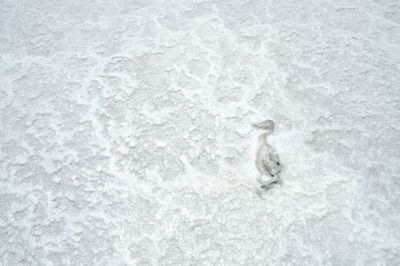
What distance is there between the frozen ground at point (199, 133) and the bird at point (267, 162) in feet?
0.07

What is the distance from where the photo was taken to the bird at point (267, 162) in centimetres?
88

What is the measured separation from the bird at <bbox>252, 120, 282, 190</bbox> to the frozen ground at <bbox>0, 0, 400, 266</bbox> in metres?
0.02

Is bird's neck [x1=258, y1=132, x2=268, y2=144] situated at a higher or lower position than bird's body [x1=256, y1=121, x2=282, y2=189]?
higher

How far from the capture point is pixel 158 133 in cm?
97

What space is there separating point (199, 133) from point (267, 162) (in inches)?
7.4

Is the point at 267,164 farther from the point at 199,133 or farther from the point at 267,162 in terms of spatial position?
the point at 199,133

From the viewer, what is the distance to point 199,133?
96 cm

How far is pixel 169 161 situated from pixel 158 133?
9cm

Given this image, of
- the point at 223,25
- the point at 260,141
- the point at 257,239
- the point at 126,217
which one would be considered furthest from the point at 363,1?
the point at 126,217

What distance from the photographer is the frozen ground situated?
2.64 feet

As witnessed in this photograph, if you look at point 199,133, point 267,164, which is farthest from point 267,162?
point 199,133

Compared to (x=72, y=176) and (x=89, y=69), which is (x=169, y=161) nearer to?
(x=72, y=176)

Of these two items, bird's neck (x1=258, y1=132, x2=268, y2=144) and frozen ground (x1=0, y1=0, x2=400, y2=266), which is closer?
frozen ground (x1=0, y1=0, x2=400, y2=266)

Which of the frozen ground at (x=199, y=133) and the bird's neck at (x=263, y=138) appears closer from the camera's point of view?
the frozen ground at (x=199, y=133)
